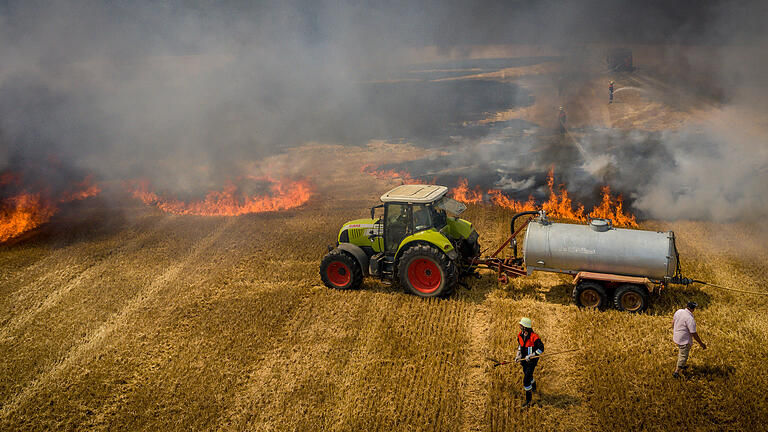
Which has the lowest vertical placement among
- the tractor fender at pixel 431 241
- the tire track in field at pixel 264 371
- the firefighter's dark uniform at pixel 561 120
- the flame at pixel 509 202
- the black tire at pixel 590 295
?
the tire track in field at pixel 264 371

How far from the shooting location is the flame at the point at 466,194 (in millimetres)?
17644

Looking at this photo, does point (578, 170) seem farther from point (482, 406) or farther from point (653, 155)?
point (482, 406)

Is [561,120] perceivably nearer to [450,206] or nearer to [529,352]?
[450,206]

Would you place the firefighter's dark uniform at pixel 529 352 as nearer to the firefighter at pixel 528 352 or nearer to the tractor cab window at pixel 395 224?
the firefighter at pixel 528 352

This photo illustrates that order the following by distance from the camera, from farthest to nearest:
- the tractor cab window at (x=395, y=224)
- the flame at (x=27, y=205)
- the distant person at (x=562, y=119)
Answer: the distant person at (x=562, y=119)
the flame at (x=27, y=205)
the tractor cab window at (x=395, y=224)

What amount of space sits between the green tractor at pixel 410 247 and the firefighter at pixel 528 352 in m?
2.88

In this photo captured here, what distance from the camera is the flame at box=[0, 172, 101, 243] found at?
17.2 m

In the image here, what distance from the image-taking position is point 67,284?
12672 mm

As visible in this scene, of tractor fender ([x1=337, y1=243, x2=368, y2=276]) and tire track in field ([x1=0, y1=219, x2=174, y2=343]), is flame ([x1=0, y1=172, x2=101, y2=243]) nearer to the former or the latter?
tire track in field ([x1=0, y1=219, x2=174, y2=343])

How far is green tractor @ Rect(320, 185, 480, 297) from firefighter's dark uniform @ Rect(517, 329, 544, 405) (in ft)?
9.49

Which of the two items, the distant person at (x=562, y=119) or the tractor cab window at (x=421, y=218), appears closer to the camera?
the tractor cab window at (x=421, y=218)

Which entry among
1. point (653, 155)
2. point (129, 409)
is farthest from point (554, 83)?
point (129, 409)

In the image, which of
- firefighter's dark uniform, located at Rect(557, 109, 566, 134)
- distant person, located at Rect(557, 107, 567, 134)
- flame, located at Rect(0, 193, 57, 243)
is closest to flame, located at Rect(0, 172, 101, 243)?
flame, located at Rect(0, 193, 57, 243)

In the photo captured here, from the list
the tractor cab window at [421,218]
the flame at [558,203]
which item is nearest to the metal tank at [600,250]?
the tractor cab window at [421,218]
